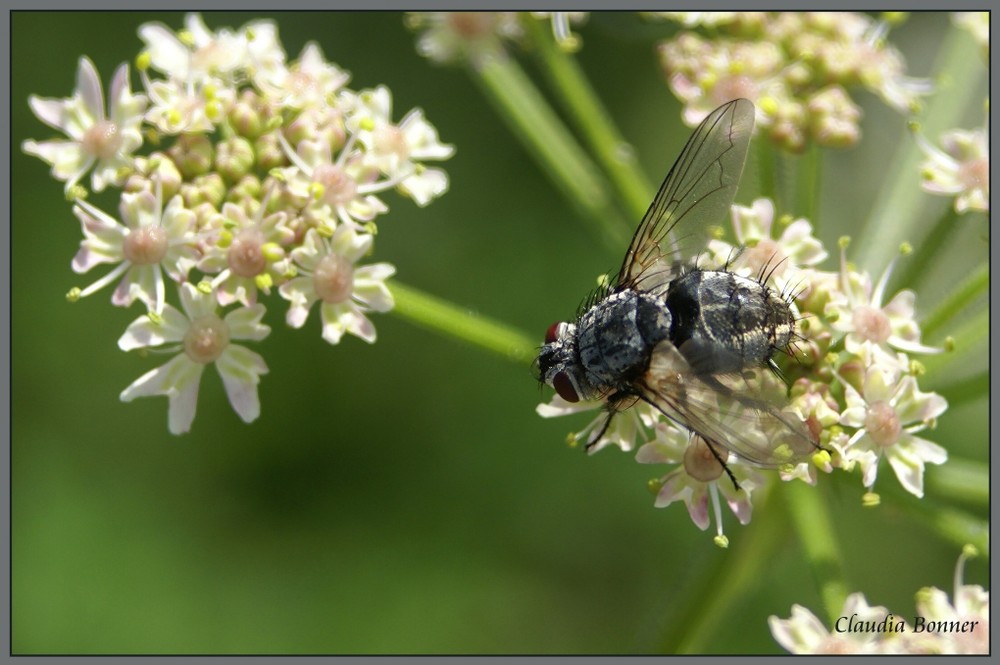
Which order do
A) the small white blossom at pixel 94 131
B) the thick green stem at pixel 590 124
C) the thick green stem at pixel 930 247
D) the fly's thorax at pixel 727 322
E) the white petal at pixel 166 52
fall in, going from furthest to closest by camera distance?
1. the thick green stem at pixel 590 124
2. the white petal at pixel 166 52
3. the thick green stem at pixel 930 247
4. the small white blossom at pixel 94 131
5. the fly's thorax at pixel 727 322

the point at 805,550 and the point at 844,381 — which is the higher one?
the point at 844,381

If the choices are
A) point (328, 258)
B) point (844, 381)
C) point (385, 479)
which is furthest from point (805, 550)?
point (385, 479)

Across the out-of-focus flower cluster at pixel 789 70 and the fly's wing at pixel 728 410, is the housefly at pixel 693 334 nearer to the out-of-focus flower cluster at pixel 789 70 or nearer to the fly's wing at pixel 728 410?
the fly's wing at pixel 728 410

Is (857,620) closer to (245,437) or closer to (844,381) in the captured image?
(844,381)

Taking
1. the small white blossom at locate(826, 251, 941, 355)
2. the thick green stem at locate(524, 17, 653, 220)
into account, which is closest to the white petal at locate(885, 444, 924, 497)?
the small white blossom at locate(826, 251, 941, 355)

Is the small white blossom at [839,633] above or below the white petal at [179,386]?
below

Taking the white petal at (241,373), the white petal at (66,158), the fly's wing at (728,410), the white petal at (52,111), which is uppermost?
the white petal at (52,111)

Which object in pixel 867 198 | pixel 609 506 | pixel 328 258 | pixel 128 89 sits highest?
pixel 867 198

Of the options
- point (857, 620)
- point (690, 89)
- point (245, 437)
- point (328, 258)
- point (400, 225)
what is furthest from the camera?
point (400, 225)

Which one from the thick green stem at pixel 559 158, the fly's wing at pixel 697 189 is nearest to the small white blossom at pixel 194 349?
the fly's wing at pixel 697 189
